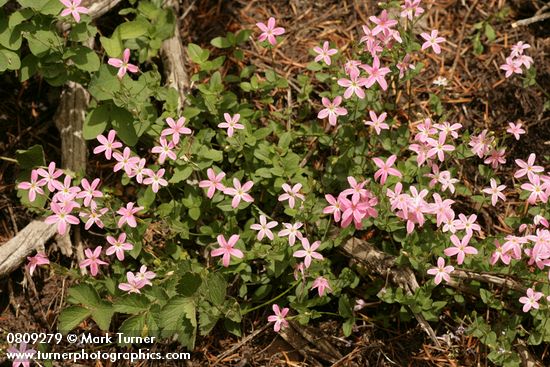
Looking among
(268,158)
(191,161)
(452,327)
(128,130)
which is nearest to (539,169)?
(452,327)

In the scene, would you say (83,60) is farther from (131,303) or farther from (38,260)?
(131,303)

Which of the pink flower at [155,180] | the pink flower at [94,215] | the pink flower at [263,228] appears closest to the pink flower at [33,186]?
the pink flower at [94,215]

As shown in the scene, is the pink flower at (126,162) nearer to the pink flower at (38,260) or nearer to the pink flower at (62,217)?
the pink flower at (62,217)

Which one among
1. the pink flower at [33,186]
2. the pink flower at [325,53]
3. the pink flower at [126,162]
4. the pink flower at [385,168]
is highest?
the pink flower at [325,53]

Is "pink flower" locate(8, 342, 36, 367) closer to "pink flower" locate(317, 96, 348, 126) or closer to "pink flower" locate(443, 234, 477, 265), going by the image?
"pink flower" locate(317, 96, 348, 126)

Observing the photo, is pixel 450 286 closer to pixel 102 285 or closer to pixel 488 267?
pixel 488 267

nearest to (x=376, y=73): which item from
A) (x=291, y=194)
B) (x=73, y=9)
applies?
(x=291, y=194)

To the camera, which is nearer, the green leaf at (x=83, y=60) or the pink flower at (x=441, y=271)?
the pink flower at (x=441, y=271)
